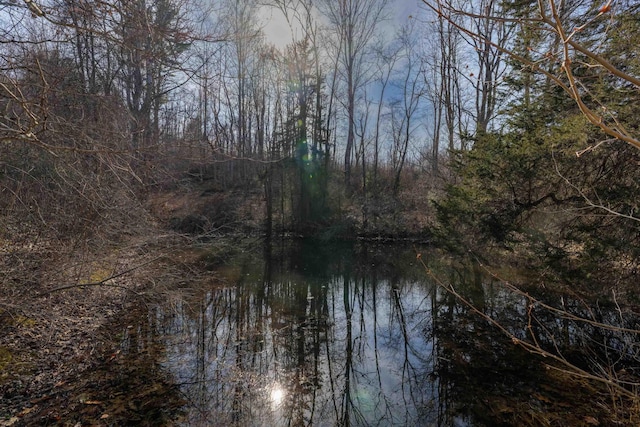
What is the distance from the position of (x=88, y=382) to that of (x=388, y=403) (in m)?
3.86

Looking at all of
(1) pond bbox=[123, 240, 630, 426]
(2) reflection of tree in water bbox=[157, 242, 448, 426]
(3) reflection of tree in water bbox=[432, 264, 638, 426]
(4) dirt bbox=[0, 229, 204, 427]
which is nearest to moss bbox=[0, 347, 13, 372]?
(4) dirt bbox=[0, 229, 204, 427]

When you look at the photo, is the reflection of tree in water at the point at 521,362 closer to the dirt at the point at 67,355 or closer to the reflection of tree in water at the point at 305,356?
the reflection of tree in water at the point at 305,356

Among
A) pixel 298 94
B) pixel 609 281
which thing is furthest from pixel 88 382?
pixel 298 94

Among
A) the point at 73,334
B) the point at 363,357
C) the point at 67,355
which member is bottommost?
the point at 363,357

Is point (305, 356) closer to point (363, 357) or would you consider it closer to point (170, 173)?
point (363, 357)

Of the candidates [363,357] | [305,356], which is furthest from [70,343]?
[363,357]

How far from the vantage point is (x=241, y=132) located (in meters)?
25.0

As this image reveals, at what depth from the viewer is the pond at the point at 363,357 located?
4.22 metres

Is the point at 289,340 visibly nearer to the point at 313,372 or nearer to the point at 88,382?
the point at 313,372

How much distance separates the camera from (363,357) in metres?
5.74

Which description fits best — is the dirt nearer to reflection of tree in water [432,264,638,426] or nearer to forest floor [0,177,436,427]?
forest floor [0,177,436,427]

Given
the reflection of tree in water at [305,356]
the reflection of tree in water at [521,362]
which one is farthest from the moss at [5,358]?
the reflection of tree in water at [521,362]

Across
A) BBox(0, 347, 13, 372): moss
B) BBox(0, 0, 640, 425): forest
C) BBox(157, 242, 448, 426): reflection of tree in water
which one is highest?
BBox(0, 0, 640, 425): forest

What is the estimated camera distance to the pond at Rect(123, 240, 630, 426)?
4.22 meters
